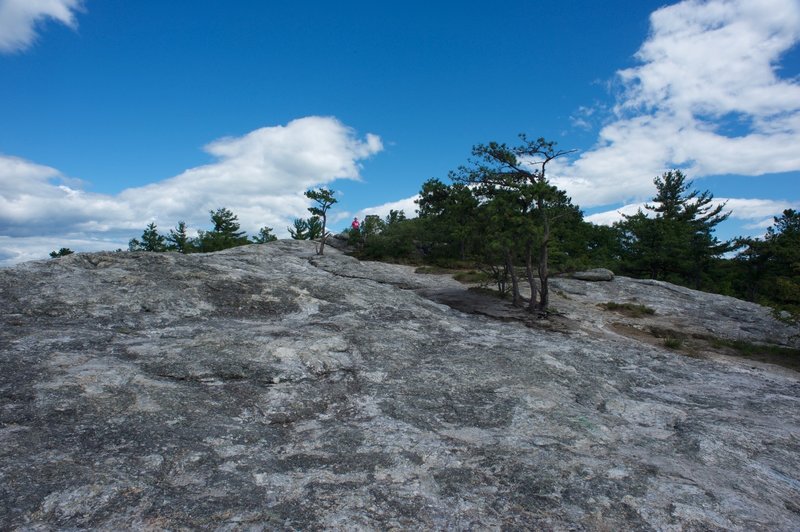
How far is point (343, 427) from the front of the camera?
6754 mm

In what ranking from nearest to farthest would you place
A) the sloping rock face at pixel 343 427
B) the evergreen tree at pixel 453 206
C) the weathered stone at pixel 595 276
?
the sloping rock face at pixel 343 427
the evergreen tree at pixel 453 206
the weathered stone at pixel 595 276

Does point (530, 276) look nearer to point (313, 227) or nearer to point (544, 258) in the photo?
point (544, 258)

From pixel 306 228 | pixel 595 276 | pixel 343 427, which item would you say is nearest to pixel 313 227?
pixel 306 228

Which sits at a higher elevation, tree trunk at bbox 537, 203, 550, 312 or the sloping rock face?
tree trunk at bbox 537, 203, 550, 312

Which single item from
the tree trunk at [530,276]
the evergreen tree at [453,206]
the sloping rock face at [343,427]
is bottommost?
the sloping rock face at [343,427]

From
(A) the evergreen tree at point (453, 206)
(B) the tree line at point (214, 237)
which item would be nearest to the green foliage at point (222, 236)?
(B) the tree line at point (214, 237)

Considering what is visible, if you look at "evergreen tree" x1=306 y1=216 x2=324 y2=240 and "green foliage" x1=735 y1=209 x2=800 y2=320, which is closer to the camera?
"green foliage" x1=735 y1=209 x2=800 y2=320

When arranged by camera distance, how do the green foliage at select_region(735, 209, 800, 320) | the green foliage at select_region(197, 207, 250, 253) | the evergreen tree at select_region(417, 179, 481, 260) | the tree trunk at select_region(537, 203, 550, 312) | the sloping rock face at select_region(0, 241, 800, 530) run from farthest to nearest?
the green foliage at select_region(197, 207, 250, 253), the green foliage at select_region(735, 209, 800, 320), the evergreen tree at select_region(417, 179, 481, 260), the tree trunk at select_region(537, 203, 550, 312), the sloping rock face at select_region(0, 241, 800, 530)

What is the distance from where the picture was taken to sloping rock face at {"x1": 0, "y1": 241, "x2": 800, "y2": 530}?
4.68m

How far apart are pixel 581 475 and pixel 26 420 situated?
7.38 meters

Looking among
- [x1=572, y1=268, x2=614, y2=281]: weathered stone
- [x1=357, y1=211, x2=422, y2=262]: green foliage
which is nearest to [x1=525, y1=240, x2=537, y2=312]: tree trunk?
[x1=572, y1=268, x2=614, y2=281]: weathered stone

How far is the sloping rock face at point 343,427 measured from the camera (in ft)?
15.4

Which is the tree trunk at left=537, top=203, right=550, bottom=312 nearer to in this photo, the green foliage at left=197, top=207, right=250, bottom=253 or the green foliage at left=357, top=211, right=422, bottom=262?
the green foliage at left=357, top=211, right=422, bottom=262

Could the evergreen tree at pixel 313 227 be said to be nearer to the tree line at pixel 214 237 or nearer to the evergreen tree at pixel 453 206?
the tree line at pixel 214 237
